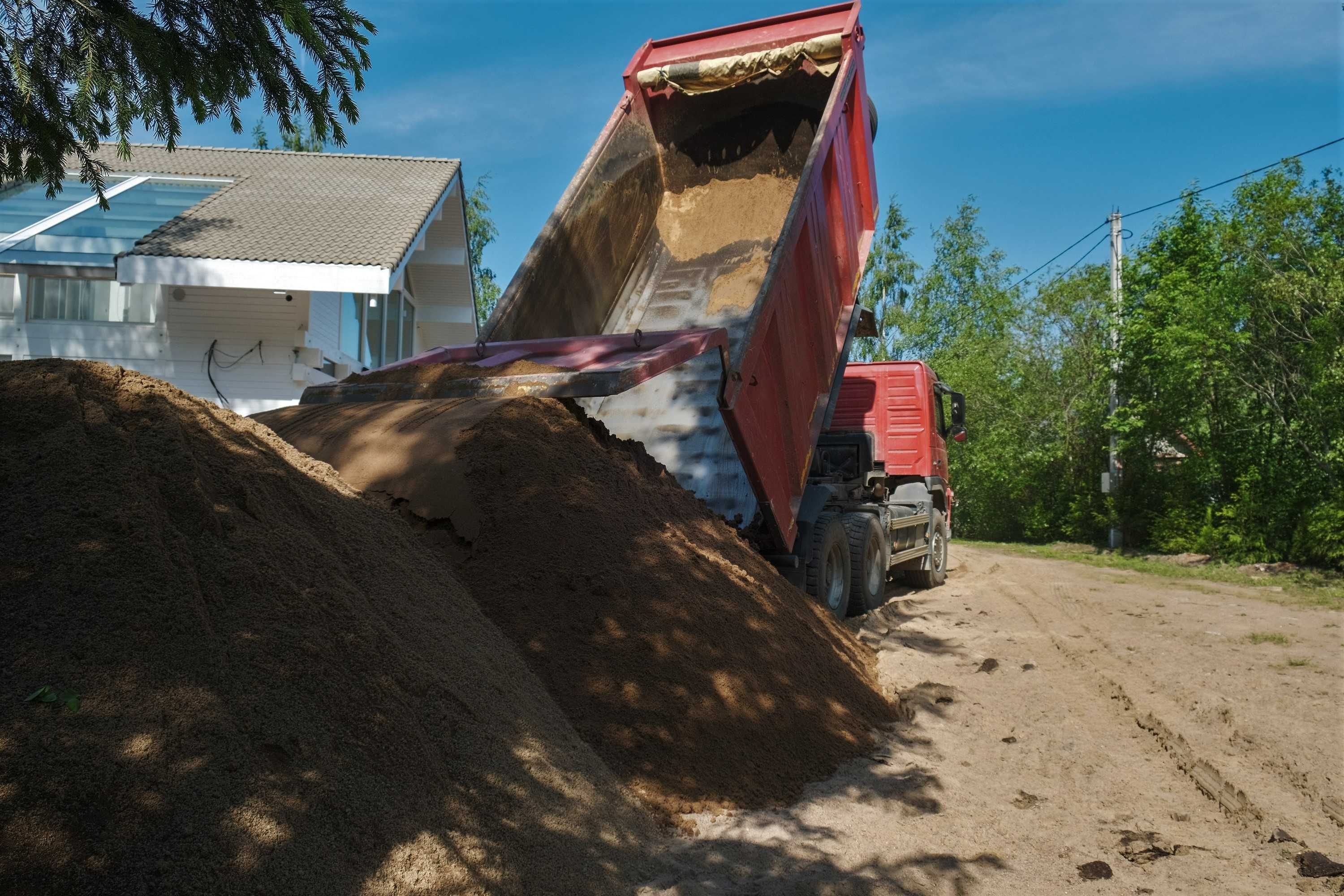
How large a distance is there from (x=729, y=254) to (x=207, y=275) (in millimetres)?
7421

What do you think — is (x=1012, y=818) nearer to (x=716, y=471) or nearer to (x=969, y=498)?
(x=716, y=471)

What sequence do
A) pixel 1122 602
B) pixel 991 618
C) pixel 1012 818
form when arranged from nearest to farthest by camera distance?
pixel 1012 818, pixel 991 618, pixel 1122 602

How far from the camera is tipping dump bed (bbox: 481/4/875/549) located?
7270 millimetres

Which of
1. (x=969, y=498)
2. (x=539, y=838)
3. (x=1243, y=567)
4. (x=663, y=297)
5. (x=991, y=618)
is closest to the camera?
(x=539, y=838)

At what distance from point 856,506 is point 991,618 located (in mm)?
1973

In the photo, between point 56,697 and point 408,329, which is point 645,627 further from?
point 408,329

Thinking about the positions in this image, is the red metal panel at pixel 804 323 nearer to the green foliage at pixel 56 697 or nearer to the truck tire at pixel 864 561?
the truck tire at pixel 864 561

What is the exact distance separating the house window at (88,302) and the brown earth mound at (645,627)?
1034 centimetres

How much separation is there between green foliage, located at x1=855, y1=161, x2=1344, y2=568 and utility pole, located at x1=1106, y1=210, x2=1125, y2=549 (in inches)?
5.8

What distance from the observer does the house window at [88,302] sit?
544 inches

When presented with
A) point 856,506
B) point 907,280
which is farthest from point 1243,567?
point 907,280

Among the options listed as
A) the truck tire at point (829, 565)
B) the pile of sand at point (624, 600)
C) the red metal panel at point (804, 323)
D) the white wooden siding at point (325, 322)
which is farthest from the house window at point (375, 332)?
the pile of sand at point (624, 600)

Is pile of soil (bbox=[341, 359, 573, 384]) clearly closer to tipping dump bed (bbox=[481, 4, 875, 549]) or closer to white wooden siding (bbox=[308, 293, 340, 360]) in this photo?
tipping dump bed (bbox=[481, 4, 875, 549])

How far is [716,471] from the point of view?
7324mm
